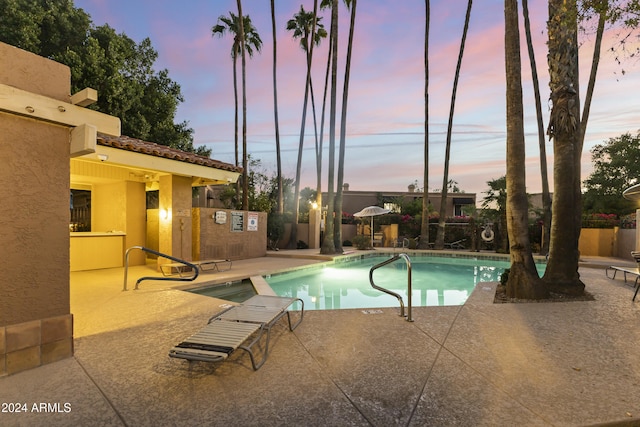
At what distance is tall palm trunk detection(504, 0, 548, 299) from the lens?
652 centimetres

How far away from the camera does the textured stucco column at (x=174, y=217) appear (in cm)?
940

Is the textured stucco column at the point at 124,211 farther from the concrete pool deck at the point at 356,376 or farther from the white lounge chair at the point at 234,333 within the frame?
the white lounge chair at the point at 234,333

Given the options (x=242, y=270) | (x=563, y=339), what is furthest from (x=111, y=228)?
(x=563, y=339)

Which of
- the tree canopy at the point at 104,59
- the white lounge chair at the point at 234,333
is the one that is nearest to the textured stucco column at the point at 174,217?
the white lounge chair at the point at 234,333

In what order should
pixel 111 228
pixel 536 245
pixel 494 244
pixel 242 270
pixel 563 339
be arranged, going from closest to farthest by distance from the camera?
pixel 563 339 → pixel 242 270 → pixel 111 228 → pixel 536 245 → pixel 494 244

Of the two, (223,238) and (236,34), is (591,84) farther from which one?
(236,34)

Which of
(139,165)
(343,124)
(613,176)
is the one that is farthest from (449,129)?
(139,165)

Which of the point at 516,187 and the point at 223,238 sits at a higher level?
the point at 516,187

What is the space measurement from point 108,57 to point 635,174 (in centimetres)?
3055

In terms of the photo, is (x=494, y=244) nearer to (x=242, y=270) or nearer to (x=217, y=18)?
(x=242, y=270)

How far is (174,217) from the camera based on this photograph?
9.42 m

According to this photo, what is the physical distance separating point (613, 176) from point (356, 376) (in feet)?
91.6

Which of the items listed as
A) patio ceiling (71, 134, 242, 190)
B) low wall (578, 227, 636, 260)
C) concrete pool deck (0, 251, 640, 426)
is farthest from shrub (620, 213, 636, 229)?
patio ceiling (71, 134, 242, 190)

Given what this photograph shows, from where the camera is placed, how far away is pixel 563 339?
420cm
